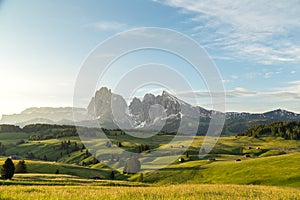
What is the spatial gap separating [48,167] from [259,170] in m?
70.5

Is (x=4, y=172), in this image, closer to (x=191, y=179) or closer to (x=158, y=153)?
(x=191, y=179)

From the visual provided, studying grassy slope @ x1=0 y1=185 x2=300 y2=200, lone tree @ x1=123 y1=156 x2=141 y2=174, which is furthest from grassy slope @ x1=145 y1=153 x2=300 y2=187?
grassy slope @ x1=0 y1=185 x2=300 y2=200

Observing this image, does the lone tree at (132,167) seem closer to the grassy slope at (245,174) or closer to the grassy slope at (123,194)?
the grassy slope at (245,174)

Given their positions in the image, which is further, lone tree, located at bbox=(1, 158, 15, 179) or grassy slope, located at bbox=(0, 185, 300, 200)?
lone tree, located at bbox=(1, 158, 15, 179)

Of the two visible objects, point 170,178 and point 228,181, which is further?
point 170,178

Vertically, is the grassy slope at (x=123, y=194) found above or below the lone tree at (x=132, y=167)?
above

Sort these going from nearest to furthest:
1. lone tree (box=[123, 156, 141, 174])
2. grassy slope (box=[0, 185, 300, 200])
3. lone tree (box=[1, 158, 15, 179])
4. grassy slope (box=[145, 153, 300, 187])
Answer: grassy slope (box=[0, 185, 300, 200]) → lone tree (box=[1, 158, 15, 179]) → grassy slope (box=[145, 153, 300, 187]) → lone tree (box=[123, 156, 141, 174])

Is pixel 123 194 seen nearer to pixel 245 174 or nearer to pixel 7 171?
pixel 7 171

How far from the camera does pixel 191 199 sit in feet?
51.2

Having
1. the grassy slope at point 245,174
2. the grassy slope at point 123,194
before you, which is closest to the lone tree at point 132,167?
the grassy slope at point 245,174

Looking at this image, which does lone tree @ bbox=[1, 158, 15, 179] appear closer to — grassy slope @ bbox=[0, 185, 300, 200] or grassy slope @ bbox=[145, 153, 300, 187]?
grassy slope @ bbox=[0, 185, 300, 200]

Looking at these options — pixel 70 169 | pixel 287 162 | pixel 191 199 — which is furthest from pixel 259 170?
pixel 191 199

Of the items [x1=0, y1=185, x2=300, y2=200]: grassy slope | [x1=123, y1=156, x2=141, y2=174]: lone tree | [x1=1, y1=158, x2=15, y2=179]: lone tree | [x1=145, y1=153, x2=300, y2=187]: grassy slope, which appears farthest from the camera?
[x1=123, y1=156, x2=141, y2=174]: lone tree

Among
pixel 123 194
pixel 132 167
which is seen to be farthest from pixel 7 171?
pixel 132 167
